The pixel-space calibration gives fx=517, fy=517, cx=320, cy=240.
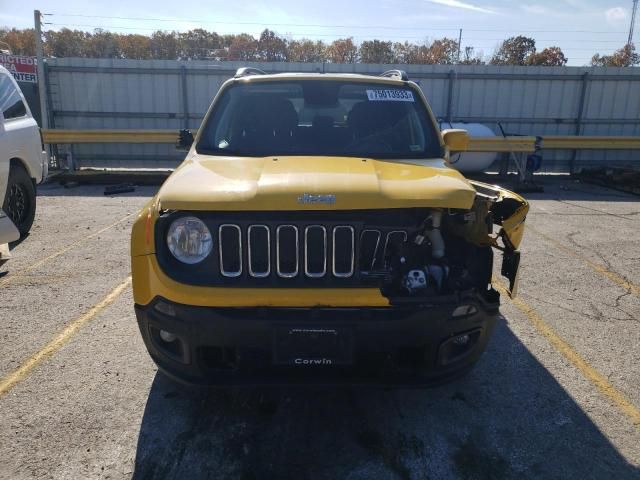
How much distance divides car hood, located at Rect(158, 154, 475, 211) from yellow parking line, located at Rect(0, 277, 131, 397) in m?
1.75

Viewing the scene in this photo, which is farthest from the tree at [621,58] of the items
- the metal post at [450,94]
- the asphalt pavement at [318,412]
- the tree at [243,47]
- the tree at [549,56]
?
the asphalt pavement at [318,412]

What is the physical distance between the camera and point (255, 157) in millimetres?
3602

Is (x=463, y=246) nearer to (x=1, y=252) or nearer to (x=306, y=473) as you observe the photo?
(x=306, y=473)

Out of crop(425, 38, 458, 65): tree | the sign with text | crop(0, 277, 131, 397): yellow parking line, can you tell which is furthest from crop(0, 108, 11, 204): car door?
crop(425, 38, 458, 65): tree

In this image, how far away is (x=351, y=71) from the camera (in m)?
15.3

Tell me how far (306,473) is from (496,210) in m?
1.89

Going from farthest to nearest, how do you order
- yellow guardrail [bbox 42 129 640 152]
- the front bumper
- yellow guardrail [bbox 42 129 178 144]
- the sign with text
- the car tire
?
the sign with text → yellow guardrail [bbox 42 129 178 144] → yellow guardrail [bbox 42 129 640 152] → the car tire → the front bumper

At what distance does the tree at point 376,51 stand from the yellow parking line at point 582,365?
44.3m

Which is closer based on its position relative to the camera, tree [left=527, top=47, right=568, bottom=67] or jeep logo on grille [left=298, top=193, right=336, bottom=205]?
jeep logo on grille [left=298, top=193, right=336, bottom=205]

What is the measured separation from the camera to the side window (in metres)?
A: 6.78

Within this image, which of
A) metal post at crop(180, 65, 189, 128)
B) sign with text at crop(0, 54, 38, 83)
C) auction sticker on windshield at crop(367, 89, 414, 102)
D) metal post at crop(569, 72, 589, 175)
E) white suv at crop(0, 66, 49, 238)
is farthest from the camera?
sign with text at crop(0, 54, 38, 83)

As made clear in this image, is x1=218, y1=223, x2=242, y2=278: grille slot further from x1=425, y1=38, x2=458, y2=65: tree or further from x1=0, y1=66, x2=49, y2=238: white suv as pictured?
x1=425, y1=38, x2=458, y2=65: tree

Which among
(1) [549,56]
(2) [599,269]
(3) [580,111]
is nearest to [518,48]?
(1) [549,56]

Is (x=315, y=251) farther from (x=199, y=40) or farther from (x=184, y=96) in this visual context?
(x=199, y=40)
